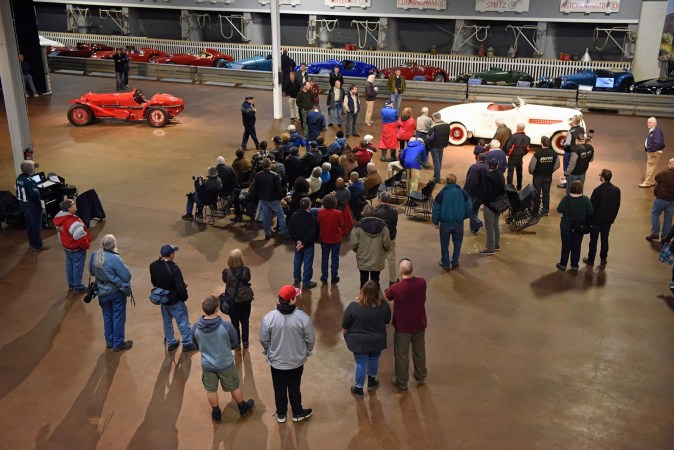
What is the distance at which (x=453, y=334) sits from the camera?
30.5ft

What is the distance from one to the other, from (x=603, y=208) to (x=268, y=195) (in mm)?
5775

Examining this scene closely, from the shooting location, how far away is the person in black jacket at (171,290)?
821cm

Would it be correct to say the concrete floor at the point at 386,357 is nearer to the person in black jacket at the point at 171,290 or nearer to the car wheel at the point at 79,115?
the person in black jacket at the point at 171,290

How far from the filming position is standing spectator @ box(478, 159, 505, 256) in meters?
11.6

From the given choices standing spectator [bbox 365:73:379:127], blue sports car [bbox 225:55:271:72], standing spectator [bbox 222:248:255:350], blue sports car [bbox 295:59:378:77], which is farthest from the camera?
blue sports car [bbox 225:55:271:72]

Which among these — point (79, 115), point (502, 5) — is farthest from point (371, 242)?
point (502, 5)

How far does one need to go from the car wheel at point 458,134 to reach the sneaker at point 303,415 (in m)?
12.5

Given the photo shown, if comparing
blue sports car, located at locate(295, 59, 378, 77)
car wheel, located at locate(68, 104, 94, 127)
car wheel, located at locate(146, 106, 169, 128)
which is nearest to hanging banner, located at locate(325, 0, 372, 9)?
blue sports car, located at locate(295, 59, 378, 77)

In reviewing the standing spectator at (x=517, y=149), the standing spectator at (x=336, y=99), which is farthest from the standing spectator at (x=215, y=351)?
the standing spectator at (x=336, y=99)

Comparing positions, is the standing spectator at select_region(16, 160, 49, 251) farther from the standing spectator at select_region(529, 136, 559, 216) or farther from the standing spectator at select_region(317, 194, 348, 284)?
the standing spectator at select_region(529, 136, 559, 216)

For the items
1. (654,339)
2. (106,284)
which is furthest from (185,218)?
(654,339)

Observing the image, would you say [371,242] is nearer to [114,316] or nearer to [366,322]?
[366,322]

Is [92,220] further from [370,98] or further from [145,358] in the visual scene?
[370,98]

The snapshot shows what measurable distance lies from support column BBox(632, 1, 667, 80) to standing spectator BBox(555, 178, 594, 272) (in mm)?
22534
